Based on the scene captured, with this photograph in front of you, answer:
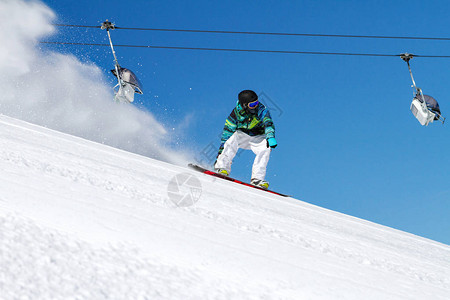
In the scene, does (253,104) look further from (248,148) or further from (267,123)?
(248,148)

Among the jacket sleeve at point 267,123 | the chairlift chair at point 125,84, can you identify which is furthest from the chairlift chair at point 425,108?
the chairlift chair at point 125,84

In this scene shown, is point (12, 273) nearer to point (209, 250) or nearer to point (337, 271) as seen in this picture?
point (209, 250)

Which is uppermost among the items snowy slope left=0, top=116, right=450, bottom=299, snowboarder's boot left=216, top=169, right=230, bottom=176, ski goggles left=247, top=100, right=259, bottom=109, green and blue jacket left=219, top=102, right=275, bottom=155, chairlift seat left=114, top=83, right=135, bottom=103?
chairlift seat left=114, top=83, right=135, bottom=103

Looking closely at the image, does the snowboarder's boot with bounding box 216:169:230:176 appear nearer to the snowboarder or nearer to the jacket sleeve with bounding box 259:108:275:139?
the snowboarder

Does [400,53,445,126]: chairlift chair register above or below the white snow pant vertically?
above

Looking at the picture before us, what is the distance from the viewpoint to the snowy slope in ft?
3.44

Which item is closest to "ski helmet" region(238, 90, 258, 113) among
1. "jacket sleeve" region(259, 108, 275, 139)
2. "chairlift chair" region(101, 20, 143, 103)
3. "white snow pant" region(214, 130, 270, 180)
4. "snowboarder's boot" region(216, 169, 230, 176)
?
"jacket sleeve" region(259, 108, 275, 139)

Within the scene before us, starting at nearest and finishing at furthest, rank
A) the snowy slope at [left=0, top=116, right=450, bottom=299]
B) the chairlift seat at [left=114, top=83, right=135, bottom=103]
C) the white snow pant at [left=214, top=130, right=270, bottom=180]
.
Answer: the snowy slope at [left=0, top=116, right=450, bottom=299] → the white snow pant at [left=214, top=130, right=270, bottom=180] → the chairlift seat at [left=114, top=83, right=135, bottom=103]

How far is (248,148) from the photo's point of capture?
777 centimetres

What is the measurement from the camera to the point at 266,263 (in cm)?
150

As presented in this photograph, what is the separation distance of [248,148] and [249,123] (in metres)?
0.49

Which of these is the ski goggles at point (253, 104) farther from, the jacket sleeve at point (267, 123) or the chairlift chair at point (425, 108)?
the chairlift chair at point (425, 108)

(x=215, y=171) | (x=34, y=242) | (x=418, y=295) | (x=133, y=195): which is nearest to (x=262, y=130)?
(x=215, y=171)

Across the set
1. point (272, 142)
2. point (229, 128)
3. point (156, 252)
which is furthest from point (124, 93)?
point (156, 252)
